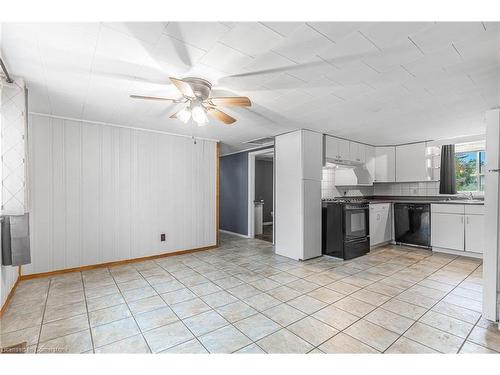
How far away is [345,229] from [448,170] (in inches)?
105

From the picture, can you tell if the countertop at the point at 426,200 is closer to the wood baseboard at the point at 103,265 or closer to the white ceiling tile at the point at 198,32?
the wood baseboard at the point at 103,265

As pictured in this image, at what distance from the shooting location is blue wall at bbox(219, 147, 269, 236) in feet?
19.4

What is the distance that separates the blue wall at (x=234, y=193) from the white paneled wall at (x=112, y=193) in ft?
4.26

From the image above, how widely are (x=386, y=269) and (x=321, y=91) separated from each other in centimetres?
276

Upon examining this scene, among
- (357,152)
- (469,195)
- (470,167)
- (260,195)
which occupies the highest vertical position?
(357,152)

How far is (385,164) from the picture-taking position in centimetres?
536

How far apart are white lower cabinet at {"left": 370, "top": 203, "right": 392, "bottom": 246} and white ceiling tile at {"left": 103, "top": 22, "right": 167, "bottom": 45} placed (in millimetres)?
4471

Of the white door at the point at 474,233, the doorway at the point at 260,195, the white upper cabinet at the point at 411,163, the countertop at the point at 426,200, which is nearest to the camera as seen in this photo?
the white door at the point at 474,233

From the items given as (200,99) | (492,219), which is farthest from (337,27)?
(492,219)

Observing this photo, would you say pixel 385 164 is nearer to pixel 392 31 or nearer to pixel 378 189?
pixel 378 189

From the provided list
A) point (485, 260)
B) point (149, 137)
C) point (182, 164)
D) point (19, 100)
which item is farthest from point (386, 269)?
point (19, 100)

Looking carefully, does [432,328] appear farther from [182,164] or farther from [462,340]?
[182,164]

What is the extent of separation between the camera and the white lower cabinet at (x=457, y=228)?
391cm

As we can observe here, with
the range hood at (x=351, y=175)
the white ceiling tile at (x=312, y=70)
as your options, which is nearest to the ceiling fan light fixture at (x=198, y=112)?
the white ceiling tile at (x=312, y=70)
